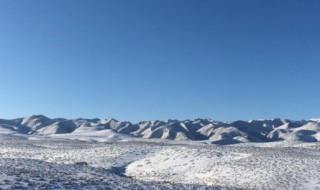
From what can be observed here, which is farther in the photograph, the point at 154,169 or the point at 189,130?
the point at 189,130

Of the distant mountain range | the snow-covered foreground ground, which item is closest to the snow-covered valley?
the snow-covered foreground ground

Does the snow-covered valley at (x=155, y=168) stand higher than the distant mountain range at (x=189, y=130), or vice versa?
the distant mountain range at (x=189, y=130)

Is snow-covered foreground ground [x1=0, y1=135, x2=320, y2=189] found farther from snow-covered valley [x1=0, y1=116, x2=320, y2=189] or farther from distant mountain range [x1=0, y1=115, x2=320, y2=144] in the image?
distant mountain range [x1=0, y1=115, x2=320, y2=144]

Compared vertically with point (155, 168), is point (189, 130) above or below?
above

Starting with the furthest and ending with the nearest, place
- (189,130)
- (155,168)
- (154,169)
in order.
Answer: (189,130)
(155,168)
(154,169)

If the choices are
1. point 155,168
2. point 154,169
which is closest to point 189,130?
point 155,168

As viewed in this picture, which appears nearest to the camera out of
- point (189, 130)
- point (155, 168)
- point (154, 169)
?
point (154, 169)

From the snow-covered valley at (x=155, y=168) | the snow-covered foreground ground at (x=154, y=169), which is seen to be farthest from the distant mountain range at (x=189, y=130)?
the snow-covered foreground ground at (x=154, y=169)

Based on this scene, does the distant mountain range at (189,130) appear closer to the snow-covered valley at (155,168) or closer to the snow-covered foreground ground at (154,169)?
the snow-covered valley at (155,168)

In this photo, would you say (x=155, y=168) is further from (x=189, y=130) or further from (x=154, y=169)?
(x=189, y=130)

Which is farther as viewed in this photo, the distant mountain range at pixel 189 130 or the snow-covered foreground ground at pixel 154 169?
the distant mountain range at pixel 189 130
